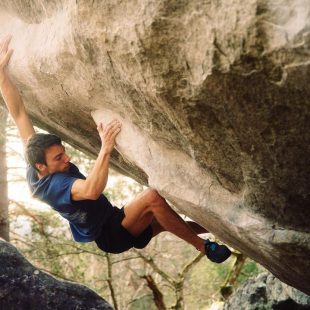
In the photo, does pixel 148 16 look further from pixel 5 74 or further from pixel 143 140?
pixel 5 74

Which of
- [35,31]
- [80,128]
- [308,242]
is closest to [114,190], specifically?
[80,128]

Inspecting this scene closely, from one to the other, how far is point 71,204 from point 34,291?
1.21m

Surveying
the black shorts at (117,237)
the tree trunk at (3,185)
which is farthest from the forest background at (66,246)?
the black shorts at (117,237)

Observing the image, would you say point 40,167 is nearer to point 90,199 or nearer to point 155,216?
point 90,199

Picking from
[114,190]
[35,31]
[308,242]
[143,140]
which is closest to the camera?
[308,242]

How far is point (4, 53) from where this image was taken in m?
5.31

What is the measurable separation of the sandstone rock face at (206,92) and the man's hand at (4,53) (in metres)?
0.43

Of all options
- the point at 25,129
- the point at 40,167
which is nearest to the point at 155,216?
the point at 40,167

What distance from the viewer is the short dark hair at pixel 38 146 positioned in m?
4.64

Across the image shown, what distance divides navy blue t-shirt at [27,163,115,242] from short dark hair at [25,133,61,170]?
23 cm

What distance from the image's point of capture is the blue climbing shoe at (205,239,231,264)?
4906mm

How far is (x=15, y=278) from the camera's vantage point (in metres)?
4.91

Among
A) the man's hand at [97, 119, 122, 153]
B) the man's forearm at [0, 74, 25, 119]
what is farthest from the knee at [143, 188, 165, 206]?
the man's forearm at [0, 74, 25, 119]

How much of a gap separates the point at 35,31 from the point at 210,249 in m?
3.35
